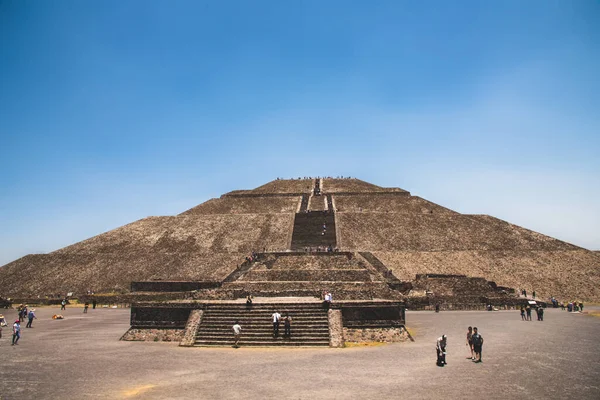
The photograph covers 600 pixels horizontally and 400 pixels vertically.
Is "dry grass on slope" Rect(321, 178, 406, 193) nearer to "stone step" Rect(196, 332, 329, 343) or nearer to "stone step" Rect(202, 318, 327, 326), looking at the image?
"stone step" Rect(202, 318, 327, 326)

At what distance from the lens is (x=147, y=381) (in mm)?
9883

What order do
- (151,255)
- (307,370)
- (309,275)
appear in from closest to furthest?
1. (307,370)
2. (309,275)
3. (151,255)

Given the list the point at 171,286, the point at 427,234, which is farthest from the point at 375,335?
the point at 427,234

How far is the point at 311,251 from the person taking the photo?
33438 mm

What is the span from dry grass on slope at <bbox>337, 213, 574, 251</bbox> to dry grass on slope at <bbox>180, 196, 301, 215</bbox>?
10.1 metres

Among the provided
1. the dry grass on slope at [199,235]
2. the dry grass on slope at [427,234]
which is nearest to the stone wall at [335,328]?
the dry grass on slope at [427,234]

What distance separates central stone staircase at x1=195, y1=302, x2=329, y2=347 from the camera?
14234mm

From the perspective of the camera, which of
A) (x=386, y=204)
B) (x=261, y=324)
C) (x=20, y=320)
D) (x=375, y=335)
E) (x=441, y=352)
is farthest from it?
(x=386, y=204)

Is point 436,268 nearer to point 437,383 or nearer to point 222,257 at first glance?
point 222,257

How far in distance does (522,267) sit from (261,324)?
2732cm

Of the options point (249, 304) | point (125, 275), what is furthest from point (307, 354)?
point (125, 275)

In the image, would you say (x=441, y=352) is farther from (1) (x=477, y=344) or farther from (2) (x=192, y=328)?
(2) (x=192, y=328)

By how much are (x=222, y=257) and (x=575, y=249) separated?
31.0m

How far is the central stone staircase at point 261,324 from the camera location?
560 inches
